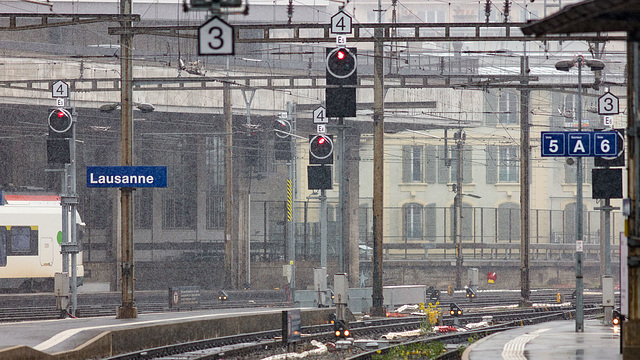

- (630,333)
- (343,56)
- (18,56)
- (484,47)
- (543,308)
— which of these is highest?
(484,47)

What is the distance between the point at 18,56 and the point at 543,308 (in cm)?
2291

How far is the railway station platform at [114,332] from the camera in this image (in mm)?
16344

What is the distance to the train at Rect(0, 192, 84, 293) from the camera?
36.4 m

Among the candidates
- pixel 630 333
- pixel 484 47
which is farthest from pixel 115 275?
pixel 484 47

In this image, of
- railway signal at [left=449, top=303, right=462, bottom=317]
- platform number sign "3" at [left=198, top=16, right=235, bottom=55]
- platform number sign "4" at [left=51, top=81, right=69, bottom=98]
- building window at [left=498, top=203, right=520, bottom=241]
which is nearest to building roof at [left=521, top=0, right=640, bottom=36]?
platform number sign "3" at [left=198, top=16, right=235, bottom=55]

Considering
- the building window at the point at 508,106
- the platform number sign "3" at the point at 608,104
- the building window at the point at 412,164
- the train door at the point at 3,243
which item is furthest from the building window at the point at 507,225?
the platform number sign "3" at the point at 608,104

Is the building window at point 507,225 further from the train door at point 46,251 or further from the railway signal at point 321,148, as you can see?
the railway signal at point 321,148

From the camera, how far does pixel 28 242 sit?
3672 cm

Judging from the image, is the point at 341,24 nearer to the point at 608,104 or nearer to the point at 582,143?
the point at 582,143

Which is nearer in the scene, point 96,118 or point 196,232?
point 96,118

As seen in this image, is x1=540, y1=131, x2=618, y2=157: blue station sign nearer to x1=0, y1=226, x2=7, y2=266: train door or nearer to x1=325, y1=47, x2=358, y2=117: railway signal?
x1=325, y1=47, x2=358, y2=117: railway signal

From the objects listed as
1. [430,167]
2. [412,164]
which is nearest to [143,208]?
[412,164]

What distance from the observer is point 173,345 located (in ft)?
60.8

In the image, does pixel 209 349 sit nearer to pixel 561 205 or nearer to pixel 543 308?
pixel 543 308
